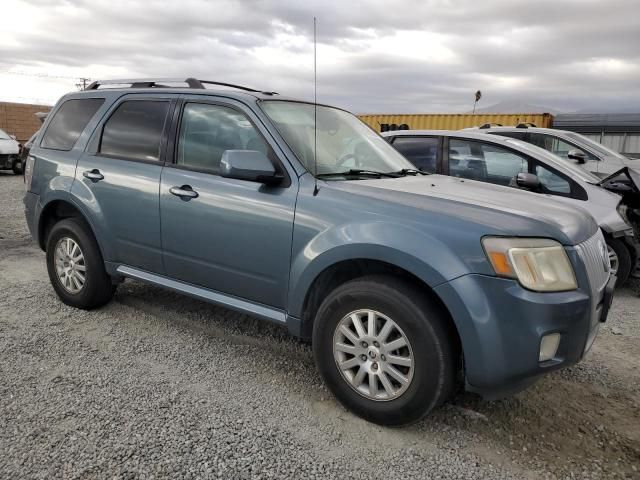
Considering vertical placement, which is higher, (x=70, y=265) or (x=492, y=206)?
(x=492, y=206)

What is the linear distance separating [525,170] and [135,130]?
4.12 m

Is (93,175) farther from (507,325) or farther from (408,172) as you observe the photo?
(507,325)

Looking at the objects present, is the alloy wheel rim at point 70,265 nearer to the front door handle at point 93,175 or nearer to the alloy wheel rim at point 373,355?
the front door handle at point 93,175

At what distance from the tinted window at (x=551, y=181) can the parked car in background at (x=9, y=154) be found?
1614cm

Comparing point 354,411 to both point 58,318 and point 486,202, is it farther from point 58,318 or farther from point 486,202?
point 58,318

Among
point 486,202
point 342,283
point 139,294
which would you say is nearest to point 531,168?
point 486,202

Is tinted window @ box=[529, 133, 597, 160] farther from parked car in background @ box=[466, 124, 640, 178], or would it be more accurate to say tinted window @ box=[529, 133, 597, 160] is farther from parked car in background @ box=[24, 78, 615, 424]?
parked car in background @ box=[24, 78, 615, 424]

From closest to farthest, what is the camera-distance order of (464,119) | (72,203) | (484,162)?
(72,203)
(484,162)
(464,119)

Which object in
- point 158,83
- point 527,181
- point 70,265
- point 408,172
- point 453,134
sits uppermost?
point 158,83

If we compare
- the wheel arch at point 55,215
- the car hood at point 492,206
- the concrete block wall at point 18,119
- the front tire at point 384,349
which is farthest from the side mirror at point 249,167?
the concrete block wall at point 18,119

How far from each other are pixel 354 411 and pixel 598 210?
403 cm

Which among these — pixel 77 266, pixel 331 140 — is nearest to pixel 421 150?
pixel 331 140

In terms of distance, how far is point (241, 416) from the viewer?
2.89m

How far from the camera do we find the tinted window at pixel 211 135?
342 centimetres
